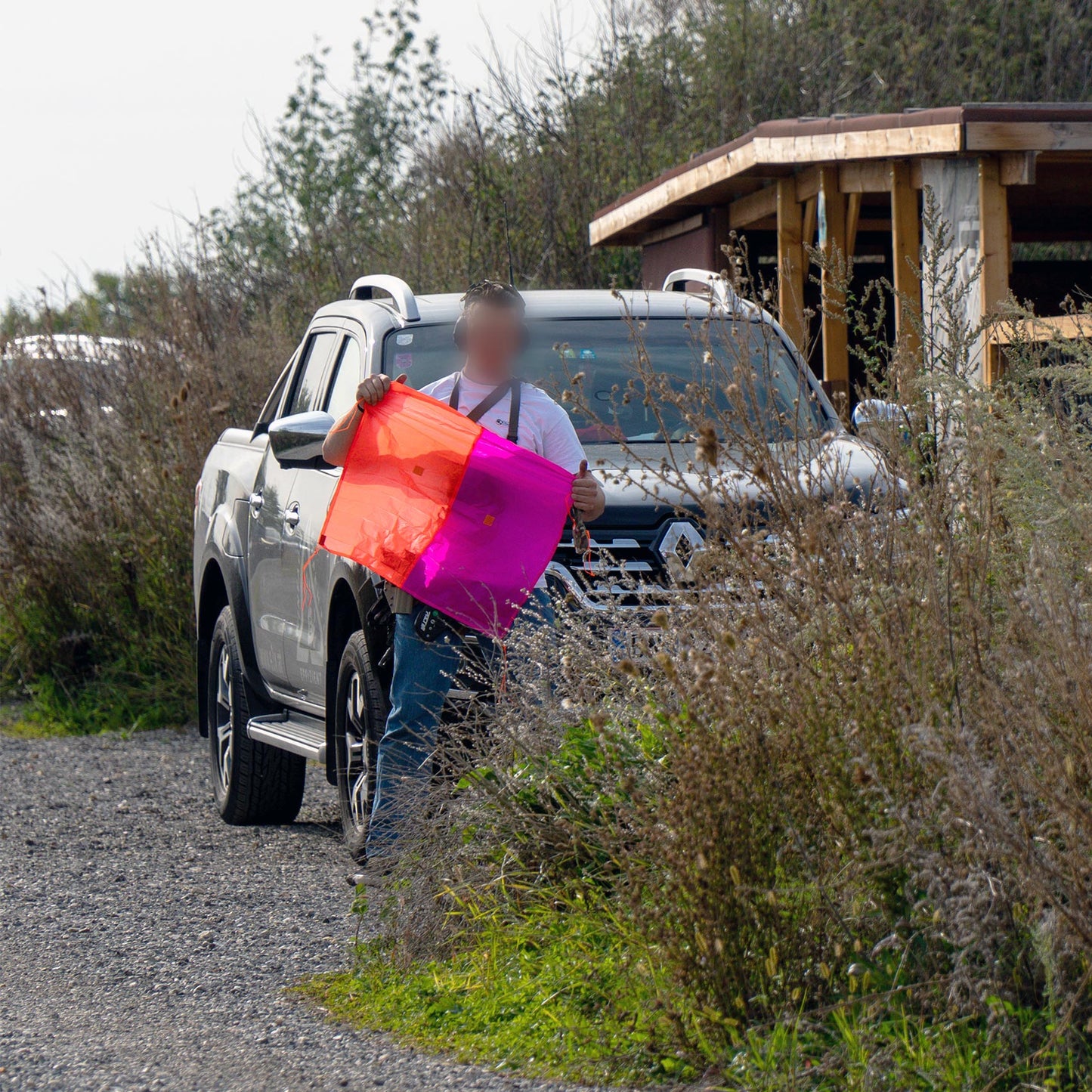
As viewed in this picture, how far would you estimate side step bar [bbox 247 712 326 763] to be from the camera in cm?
643

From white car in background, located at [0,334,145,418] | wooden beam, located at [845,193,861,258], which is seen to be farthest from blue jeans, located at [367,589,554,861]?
white car in background, located at [0,334,145,418]

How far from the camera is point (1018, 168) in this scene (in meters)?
9.95

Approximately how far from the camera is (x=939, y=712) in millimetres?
3504

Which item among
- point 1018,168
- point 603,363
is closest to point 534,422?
point 603,363

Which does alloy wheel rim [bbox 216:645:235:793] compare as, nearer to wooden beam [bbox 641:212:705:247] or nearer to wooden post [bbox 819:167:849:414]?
wooden post [bbox 819:167:849:414]

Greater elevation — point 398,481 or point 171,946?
point 398,481

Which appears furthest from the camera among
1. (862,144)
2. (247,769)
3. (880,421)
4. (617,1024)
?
(862,144)

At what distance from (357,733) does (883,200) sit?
9.02 metres

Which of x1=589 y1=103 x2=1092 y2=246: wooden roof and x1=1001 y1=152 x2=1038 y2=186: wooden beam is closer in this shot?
x1=589 y1=103 x2=1092 y2=246: wooden roof

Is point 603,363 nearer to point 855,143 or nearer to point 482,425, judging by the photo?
point 482,425

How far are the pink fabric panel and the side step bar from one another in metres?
1.35

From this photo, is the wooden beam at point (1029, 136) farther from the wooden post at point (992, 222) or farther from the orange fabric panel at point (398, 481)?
the orange fabric panel at point (398, 481)

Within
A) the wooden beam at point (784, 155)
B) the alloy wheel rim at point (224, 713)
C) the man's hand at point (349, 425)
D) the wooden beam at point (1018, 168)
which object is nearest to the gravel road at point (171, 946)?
the alloy wheel rim at point (224, 713)

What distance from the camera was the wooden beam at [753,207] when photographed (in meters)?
13.5
